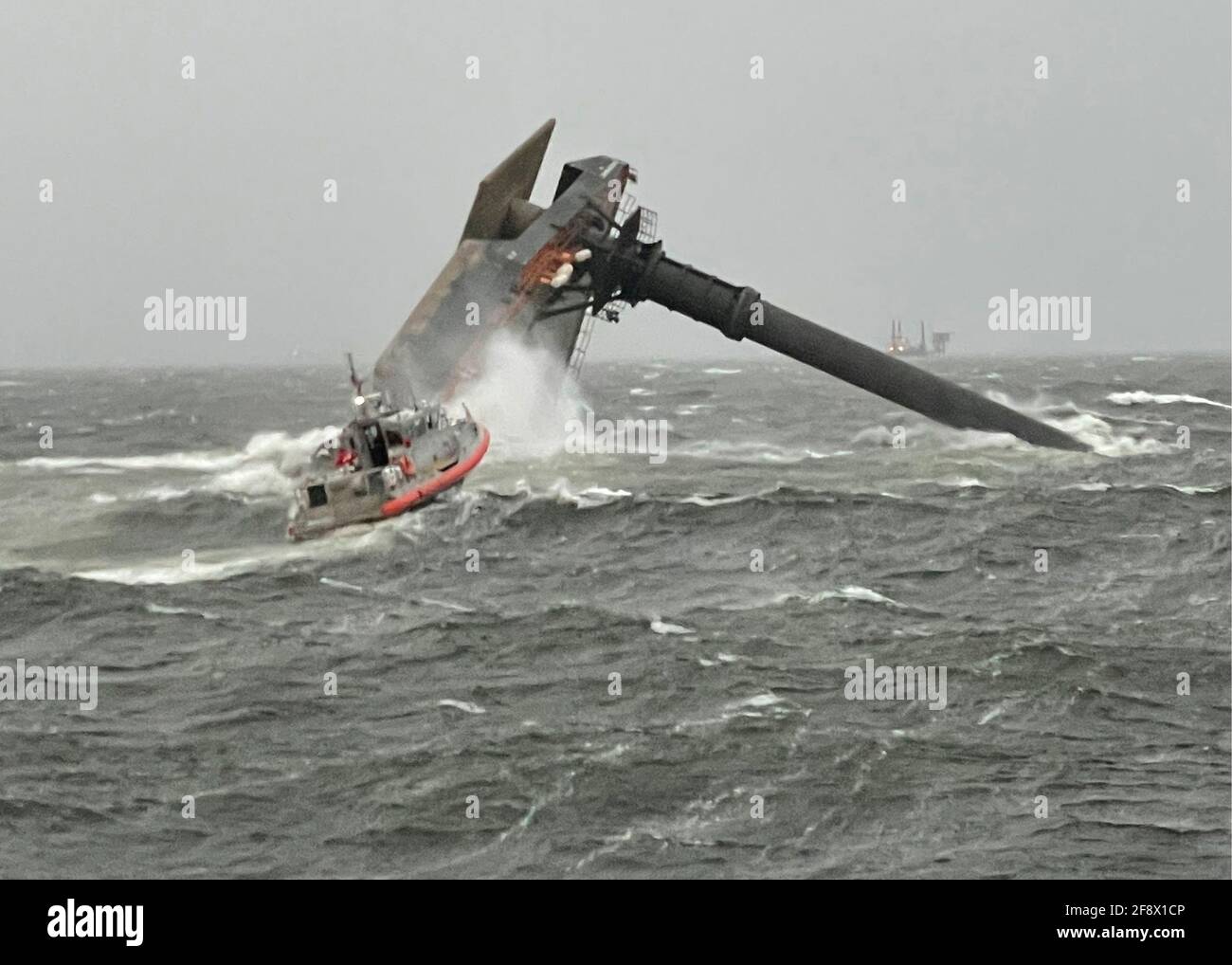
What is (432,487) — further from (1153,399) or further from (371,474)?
(1153,399)

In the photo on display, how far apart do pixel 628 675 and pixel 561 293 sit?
2949 centimetres

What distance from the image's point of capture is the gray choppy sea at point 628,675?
24562 mm

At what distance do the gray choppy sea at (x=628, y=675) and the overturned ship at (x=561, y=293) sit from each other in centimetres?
482

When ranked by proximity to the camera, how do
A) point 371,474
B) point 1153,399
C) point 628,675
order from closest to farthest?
point 628,675 → point 371,474 → point 1153,399

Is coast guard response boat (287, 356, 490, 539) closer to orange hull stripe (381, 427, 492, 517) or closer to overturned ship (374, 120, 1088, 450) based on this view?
orange hull stripe (381, 427, 492, 517)

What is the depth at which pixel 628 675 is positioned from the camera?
108ft

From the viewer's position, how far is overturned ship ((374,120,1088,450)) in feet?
187

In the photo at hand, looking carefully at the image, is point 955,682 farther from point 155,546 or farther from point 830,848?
point 155,546

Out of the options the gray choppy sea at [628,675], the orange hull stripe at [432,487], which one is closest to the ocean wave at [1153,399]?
the gray choppy sea at [628,675]

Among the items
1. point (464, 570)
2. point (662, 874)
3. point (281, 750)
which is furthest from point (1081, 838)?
point (464, 570)

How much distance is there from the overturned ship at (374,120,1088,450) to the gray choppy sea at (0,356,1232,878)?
4.82 m

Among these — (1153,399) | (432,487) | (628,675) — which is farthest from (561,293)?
(1153,399)

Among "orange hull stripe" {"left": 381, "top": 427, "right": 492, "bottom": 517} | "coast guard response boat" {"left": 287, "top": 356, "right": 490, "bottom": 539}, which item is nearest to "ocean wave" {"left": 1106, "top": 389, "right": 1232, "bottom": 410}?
"orange hull stripe" {"left": 381, "top": 427, "right": 492, "bottom": 517}

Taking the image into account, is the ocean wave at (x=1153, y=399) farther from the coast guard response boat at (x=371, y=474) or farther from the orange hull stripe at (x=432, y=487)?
the coast guard response boat at (x=371, y=474)
